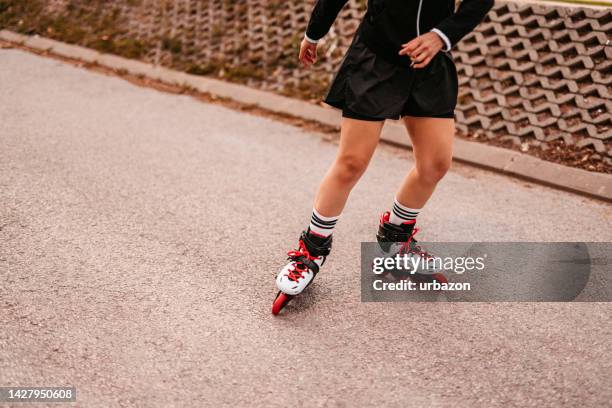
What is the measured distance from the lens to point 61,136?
461cm

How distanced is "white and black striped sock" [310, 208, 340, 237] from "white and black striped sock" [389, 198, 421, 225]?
379 mm

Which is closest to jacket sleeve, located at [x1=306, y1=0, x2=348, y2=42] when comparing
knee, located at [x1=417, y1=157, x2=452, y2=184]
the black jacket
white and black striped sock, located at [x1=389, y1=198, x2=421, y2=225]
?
the black jacket

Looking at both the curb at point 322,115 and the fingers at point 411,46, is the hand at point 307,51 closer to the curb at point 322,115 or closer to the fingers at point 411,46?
the fingers at point 411,46

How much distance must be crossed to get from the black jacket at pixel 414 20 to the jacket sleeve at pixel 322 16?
16 cm

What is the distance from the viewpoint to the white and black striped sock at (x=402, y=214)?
8.83 feet

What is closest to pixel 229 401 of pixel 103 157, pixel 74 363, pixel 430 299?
pixel 74 363

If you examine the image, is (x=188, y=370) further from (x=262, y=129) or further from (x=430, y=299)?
(x=262, y=129)

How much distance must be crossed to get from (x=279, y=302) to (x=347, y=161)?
0.73m

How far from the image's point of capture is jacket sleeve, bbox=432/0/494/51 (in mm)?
2119

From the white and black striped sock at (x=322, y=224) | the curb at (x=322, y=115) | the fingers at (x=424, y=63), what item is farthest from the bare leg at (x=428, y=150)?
the curb at (x=322, y=115)

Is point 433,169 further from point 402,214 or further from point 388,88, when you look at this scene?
point 388,88
